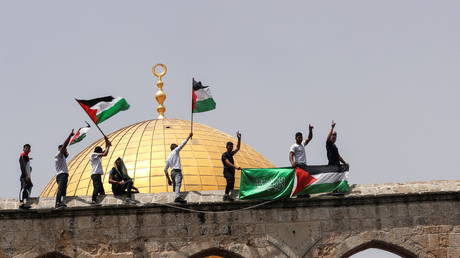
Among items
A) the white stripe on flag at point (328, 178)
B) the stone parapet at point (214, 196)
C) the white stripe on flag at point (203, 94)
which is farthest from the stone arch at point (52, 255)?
the white stripe on flag at point (328, 178)

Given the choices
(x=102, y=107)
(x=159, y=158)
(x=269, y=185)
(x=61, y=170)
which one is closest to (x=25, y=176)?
(x=61, y=170)

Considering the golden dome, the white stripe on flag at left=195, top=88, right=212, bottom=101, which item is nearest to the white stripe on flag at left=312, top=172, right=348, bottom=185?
the white stripe on flag at left=195, top=88, right=212, bottom=101

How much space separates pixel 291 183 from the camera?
24422mm

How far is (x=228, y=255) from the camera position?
79.5ft

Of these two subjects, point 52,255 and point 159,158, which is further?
point 159,158

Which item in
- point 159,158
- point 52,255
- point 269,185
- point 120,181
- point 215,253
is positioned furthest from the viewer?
point 159,158

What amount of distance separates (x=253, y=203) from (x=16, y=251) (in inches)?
195

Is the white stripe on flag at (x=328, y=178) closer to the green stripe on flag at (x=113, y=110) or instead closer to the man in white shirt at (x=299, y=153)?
the man in white shirt at (x=299, y=153)

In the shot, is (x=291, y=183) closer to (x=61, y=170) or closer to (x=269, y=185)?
(x=269, y=185)

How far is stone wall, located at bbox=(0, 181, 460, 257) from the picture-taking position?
2400cm

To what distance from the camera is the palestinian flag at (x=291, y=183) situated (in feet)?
79.9

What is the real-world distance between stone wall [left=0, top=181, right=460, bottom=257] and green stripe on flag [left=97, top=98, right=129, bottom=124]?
7.91 feet

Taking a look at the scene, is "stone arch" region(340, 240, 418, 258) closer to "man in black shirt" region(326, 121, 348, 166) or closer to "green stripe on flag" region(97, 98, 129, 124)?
"man in black shirt" region(326, 121, 348, 166)

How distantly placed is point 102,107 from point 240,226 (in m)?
4.42
